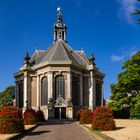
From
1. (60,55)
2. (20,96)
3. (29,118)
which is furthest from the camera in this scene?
(20,96)

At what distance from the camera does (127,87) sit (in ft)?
187

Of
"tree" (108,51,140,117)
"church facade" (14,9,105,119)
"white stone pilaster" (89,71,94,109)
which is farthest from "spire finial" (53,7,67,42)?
"tree" (108,51,140,117)

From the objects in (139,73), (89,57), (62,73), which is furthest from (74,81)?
(139,73)

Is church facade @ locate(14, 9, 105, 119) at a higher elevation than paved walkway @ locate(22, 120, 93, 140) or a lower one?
higher

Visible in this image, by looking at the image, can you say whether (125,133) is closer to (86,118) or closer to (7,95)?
(86,118)

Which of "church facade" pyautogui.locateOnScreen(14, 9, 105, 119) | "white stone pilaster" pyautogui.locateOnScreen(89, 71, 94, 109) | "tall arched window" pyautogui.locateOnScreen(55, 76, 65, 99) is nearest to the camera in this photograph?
"church facade" pyautogui.locateOnScreen(14, 9, 105, 119)

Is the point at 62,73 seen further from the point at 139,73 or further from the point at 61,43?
the point at 139,73

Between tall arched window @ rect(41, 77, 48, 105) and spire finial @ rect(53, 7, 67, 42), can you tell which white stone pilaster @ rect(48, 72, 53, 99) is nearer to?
tall arched window @ rect(41, 77, 48, 105)

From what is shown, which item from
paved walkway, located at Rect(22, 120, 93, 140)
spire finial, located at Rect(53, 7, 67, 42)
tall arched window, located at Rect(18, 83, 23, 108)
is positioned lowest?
paved walkway, located at Rect(22, 120, 93, 140)

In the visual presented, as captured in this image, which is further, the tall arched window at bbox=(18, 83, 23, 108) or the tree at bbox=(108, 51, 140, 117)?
the tall arched window at bbox=(18, 83, 23, 108)

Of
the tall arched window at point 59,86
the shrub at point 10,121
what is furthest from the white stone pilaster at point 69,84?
the shrub at point 10,121

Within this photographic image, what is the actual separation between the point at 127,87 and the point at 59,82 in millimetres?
18868

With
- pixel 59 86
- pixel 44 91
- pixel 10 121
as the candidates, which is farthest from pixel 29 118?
pixel 44 91

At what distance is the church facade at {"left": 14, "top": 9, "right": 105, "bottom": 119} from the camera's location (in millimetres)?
70438
